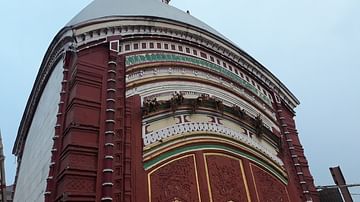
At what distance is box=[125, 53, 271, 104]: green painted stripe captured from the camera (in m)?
9.24

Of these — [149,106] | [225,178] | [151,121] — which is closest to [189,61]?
[149,106]

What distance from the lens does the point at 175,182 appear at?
310 inches

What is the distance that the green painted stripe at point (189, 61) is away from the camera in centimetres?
924

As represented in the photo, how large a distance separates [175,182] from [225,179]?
151 cm

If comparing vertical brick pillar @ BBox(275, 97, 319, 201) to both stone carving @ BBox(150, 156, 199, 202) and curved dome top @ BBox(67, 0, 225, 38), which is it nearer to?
stone carving @ BBox(150, 156, 199, 202)

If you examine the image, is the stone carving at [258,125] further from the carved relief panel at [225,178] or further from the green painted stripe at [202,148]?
the carved relief panel at [225,178]

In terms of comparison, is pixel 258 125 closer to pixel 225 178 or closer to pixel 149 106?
pixel 225 178

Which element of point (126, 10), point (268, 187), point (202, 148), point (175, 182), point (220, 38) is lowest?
point (175, 182)

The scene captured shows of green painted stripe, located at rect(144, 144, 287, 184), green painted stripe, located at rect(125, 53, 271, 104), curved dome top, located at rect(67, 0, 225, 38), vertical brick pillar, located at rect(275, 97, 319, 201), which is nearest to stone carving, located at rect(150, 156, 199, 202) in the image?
green painted stripe, located at rect(144, 144, 287, 184)

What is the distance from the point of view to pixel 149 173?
300 inches

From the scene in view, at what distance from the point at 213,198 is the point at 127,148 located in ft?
7.59

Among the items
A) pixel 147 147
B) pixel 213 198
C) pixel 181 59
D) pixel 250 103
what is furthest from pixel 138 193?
pixel 250 103

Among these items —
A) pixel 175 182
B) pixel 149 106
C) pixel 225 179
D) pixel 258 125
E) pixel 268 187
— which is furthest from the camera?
pixel 258 125

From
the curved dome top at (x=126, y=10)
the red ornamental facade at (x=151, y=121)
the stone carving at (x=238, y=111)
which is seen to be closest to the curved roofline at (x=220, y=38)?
the red ornamental facade at (x=151, y=121)
